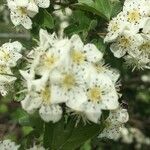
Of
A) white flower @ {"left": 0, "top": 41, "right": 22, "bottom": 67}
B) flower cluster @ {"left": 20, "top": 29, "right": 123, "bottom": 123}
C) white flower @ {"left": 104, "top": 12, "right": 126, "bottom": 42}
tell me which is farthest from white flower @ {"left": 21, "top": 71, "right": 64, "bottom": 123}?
white flower @ {"left": 104, "top": 12, "right": 126, "bottom": 42}

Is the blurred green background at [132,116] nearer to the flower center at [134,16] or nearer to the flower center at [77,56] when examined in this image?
the flower center at [134,16]

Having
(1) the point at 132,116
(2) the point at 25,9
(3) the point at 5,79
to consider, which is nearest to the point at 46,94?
(3) the point at 5,79

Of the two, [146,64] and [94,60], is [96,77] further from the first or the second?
[146,64]

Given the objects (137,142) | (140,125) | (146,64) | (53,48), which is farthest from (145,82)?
(53,48)

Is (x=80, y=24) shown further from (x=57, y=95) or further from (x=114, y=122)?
(x=57, y=95)

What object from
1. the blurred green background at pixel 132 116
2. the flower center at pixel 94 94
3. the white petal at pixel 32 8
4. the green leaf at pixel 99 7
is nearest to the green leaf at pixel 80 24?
the green leaf at pixel 99 7

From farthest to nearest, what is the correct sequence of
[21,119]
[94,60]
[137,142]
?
1. [137,142]
2. [21,119]
3. [94,60]
